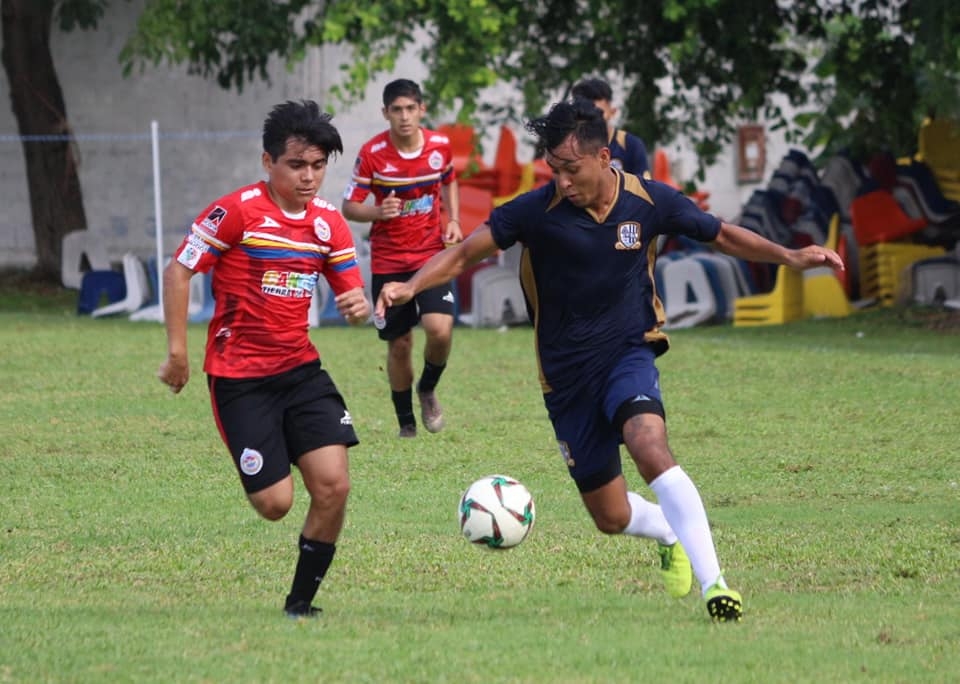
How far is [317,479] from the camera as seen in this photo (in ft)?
20.1

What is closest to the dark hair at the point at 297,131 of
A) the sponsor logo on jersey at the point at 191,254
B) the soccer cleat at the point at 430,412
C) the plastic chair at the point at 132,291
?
the sponsor logo on jersey at the point at 191,254

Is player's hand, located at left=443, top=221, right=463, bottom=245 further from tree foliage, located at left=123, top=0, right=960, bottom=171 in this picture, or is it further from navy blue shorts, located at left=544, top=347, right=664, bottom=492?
tree foliage, located at left=123, top=0, right=960, bottom=171

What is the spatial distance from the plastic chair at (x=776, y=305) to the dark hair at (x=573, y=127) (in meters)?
13.9

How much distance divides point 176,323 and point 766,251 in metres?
2.29

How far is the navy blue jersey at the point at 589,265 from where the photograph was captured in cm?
631

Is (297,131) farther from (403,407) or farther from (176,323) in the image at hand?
(403,407)

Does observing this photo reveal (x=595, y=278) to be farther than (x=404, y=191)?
No

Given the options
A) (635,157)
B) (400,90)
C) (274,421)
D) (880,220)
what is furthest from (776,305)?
(274,421)

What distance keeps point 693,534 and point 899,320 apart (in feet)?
47.2

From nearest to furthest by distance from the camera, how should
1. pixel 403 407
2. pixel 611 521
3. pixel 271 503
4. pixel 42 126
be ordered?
pixel 271 503 → pixel 611 521 → pixel 403 407 → pixel 42 126

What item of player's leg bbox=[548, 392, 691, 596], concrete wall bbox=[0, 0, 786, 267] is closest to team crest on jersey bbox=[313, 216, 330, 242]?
player's leg bbox=[548, 392, 691, 596]

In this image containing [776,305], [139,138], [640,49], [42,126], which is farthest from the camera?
[139,138]

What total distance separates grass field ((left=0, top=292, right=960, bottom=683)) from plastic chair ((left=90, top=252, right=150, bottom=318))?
23.2 feet

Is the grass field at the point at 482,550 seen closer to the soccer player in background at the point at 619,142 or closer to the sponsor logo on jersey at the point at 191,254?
the sponsor logo on jersey at the point at 191,254
